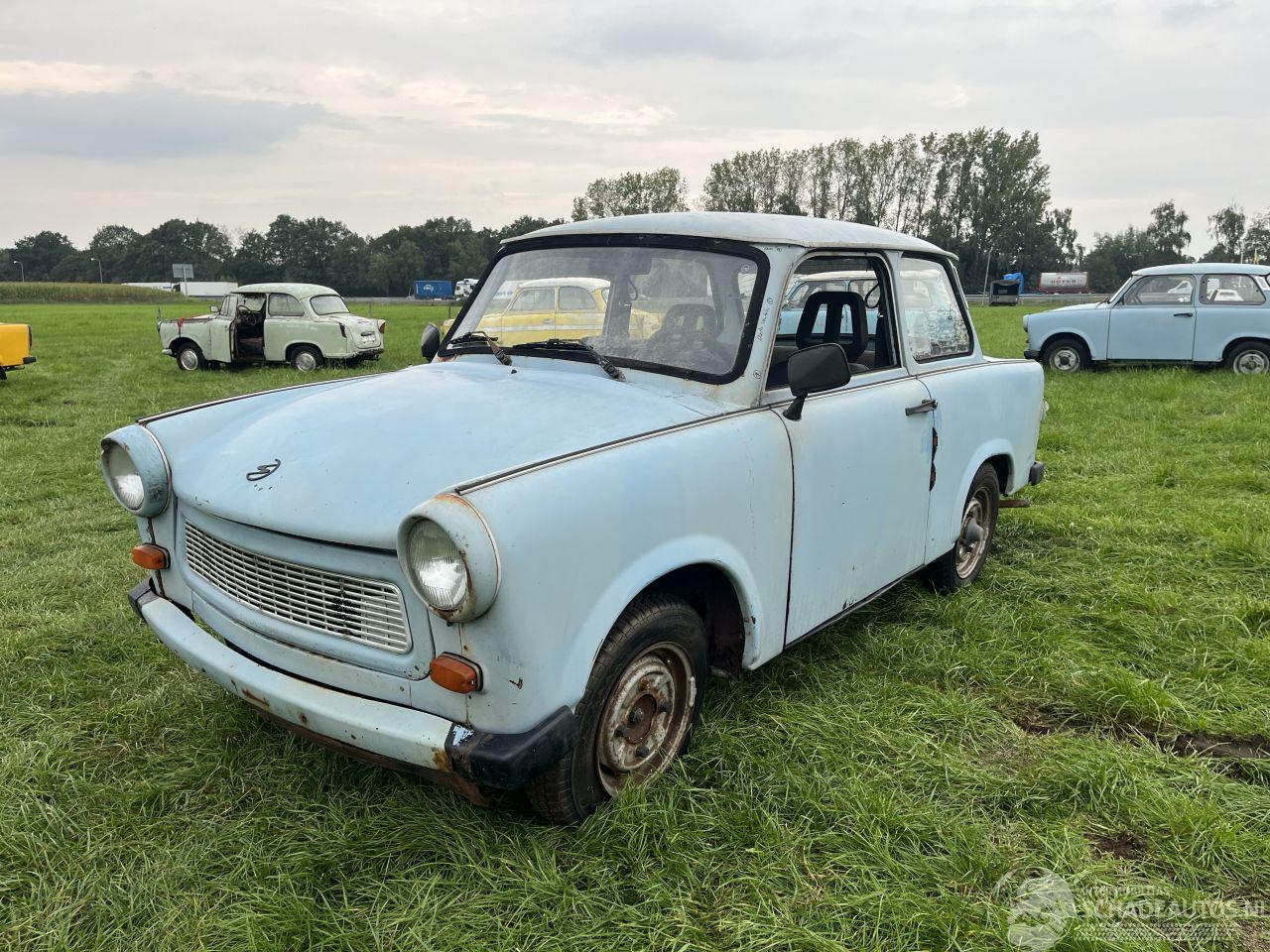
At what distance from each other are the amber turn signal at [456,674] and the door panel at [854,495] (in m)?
1.25

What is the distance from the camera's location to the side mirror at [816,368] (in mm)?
2742

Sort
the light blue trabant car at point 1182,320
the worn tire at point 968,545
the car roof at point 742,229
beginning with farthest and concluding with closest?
the light blue trabant car at point 1182,320 → the worn tire at point 968,545 → the car roof at point 742,229

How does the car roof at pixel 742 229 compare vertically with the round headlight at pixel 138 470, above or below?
above

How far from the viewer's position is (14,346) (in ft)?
41.9

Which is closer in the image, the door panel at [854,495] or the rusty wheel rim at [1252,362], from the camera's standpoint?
the door panel at [854,495]

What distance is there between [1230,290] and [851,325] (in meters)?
11.0

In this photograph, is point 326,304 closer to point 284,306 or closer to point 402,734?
point 284,306

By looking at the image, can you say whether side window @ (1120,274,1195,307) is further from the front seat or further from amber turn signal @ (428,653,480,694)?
amber turn signal @ (428,653,480,694)

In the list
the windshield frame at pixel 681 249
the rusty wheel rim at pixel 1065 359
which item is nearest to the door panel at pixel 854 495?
the windshield frame at pixel 681 249

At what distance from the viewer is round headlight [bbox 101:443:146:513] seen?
109 inches

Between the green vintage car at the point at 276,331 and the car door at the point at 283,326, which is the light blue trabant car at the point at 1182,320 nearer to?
the green vintage car at the point at 276,331

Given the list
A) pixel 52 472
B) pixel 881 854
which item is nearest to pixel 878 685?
pixel 881 854

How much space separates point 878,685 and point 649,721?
1.13 meters

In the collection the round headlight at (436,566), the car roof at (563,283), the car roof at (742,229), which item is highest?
the car roof at (742,229)
